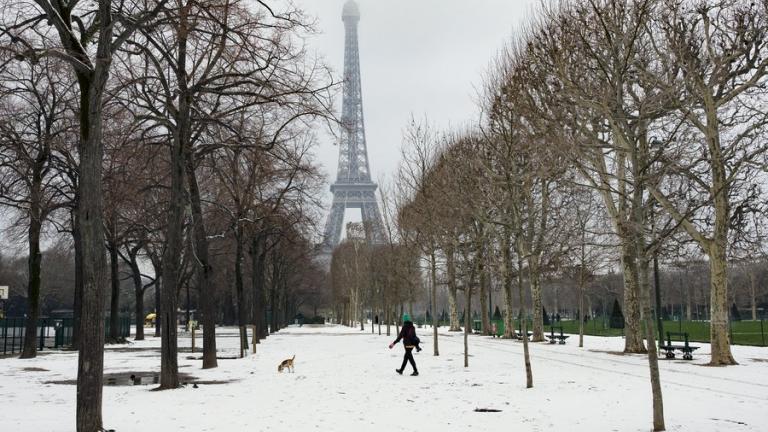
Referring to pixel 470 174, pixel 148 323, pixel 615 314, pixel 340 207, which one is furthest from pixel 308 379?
pixel 340 207

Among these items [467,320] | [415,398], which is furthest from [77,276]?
[415,398]

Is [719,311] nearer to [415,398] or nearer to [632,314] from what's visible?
[632,314]

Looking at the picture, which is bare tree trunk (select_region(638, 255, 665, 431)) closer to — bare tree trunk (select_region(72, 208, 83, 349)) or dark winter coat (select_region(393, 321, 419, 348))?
dark winter coat (select_region(393, 321, 419, 348))

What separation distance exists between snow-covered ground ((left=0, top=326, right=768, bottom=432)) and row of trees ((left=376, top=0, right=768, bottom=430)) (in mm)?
1220

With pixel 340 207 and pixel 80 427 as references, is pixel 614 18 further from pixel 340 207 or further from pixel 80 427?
pixel 340 207

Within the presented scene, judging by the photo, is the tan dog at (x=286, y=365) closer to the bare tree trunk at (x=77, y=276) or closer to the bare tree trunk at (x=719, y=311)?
the bare tree trunk at (x=77, y=276)

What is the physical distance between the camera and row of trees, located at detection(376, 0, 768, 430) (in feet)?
31.7

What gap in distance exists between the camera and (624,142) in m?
17.0

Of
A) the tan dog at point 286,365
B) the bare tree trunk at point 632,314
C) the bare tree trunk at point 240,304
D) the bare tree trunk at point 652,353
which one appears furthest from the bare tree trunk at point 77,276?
the bare tree trunk at point 632,314

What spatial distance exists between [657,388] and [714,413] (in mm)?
2201

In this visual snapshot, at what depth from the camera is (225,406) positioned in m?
11.0

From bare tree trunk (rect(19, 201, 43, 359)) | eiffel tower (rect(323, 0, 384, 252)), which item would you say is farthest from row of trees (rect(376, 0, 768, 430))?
eiffel tower (rect(323, 0, 384, 252))

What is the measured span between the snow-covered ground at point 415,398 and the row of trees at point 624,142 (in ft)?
4.00

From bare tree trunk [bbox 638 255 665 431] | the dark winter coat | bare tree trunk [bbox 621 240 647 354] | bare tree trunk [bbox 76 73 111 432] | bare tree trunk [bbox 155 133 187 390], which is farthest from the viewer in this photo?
bare tree trunk [bbox 621 240 647 354]
